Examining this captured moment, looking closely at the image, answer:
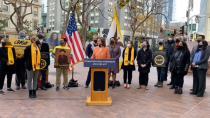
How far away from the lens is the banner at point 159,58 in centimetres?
909

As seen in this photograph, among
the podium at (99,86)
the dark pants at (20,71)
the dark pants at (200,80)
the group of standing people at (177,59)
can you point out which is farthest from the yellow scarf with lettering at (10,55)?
the dark pants at (200,80)

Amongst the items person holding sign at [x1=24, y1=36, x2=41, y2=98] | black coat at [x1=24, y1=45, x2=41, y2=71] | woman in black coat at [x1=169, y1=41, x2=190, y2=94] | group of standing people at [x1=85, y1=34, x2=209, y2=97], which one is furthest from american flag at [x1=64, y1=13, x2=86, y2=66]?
woman in black coat at [x1=169, y1=41, x2=190, y2=94]

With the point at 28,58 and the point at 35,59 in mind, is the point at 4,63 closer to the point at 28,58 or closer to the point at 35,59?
the point at 28,58

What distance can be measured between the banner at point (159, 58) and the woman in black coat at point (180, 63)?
801 millimetres

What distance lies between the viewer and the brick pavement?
5.56 meters

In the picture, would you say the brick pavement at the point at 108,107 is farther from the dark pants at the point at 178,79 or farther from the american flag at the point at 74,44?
the american flag at the point at 74,44

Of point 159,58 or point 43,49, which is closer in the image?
point 43,49

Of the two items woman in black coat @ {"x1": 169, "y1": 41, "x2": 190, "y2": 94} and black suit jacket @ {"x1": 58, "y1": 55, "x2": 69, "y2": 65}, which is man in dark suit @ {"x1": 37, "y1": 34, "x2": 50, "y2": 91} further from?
woman in black coat @ {"x1": 169, "y1": 41, "x2": 190, "y2": 94}

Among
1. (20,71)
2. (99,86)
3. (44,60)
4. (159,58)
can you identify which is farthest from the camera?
(159,58)

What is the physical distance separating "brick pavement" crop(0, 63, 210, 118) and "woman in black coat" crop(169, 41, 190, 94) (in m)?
0.44

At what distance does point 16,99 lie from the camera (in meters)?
6.80

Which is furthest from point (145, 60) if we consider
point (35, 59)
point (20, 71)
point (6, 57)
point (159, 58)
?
point (6, 57)

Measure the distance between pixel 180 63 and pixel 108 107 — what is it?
10.6 ft

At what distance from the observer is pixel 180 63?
789 cm
